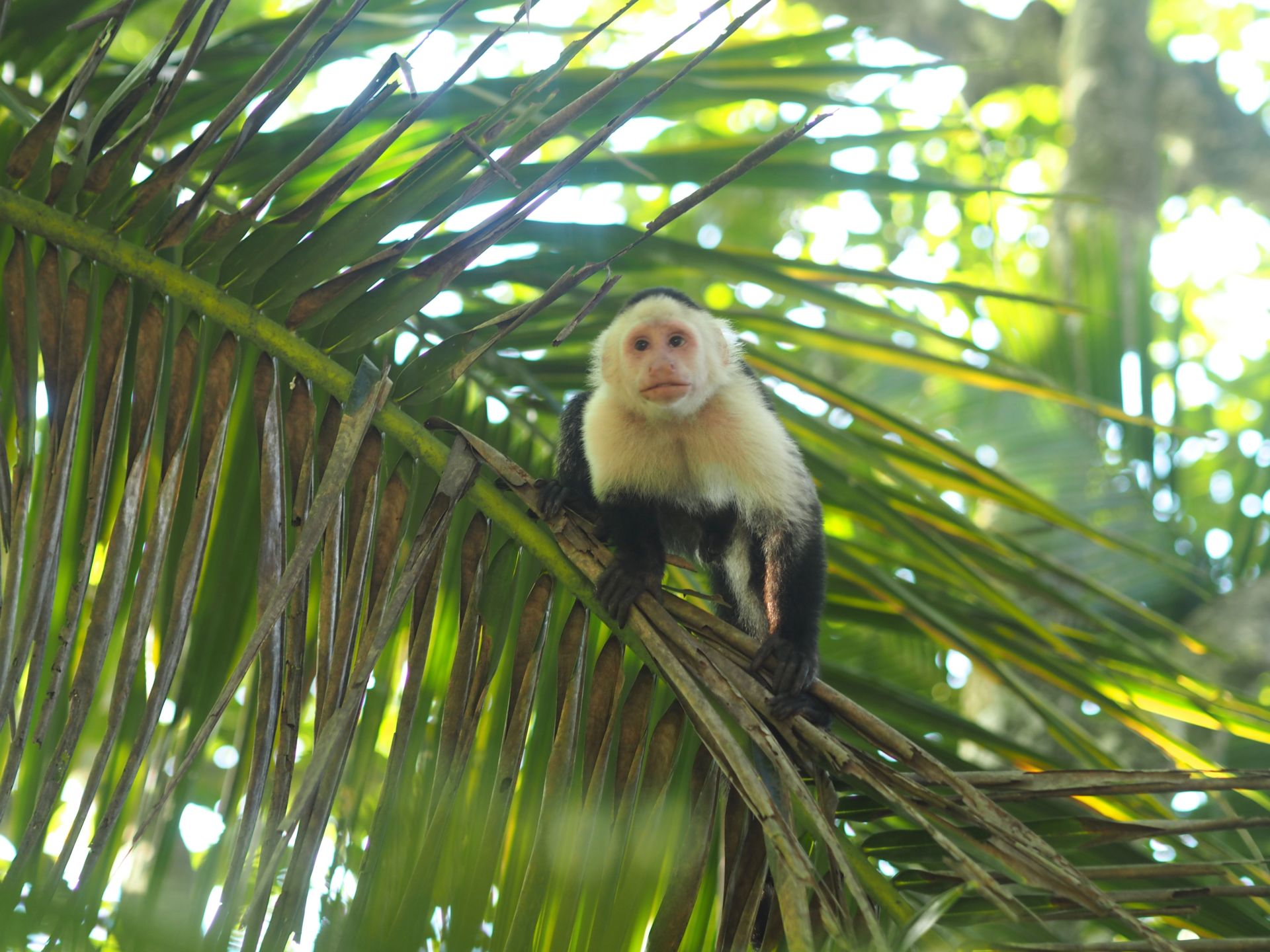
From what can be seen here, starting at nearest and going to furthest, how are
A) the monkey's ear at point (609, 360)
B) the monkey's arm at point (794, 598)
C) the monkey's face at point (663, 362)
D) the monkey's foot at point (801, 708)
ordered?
1. the monkey's foot at point (801, 708)
2. the monkey's arm at point (794, 598)
3. the monkey's face at point (663, 362)
4. the monkey's ear at point (609, 360)

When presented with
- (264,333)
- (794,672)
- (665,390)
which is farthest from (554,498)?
(264,333)

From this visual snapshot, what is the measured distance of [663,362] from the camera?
2572 mm

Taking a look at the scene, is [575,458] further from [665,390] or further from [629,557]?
[629,557]

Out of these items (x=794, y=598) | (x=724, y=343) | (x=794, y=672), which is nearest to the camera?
(x=794, y=672)

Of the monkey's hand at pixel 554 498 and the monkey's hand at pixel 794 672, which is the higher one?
the monkey's hand at pixel 554 498

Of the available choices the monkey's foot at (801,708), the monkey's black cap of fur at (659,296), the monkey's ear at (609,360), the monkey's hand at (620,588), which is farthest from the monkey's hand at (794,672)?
the monkey's black cap of fur at (659,296)

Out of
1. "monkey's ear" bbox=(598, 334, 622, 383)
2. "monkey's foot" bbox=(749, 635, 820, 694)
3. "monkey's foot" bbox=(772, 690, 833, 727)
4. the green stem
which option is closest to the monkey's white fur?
"monkey's ear" bbox=(598, 334, 622, 383)

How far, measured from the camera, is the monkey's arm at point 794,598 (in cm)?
221

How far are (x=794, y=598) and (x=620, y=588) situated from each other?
2.86 feet

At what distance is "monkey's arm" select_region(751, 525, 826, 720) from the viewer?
7.25ft

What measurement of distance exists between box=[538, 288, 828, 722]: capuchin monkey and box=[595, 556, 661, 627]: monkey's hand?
591mm

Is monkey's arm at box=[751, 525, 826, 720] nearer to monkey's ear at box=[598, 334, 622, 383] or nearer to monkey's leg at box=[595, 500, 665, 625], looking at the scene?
monkey's leg at box=[595, 500, 665, 625]

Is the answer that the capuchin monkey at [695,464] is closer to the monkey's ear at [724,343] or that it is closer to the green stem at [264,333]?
the monkey's ear at [724,343]

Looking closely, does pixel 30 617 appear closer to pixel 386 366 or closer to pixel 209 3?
pixel 386 366
